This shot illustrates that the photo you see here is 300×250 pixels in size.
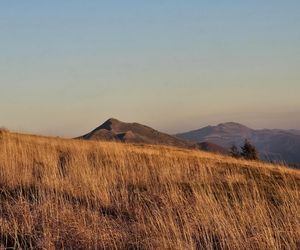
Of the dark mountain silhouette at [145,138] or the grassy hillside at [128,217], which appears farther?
the dark mountain silhouette at [145,138]

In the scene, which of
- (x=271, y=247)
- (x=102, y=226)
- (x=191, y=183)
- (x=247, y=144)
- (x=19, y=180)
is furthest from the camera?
(x=247, y=144)

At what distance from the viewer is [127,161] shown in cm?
1497

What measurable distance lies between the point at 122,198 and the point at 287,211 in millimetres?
2726

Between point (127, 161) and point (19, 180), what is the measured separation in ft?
14.1

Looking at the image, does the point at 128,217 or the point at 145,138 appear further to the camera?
the point at 145,138

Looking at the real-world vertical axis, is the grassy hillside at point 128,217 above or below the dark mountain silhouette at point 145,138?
below

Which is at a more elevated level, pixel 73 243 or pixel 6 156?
pixel 6 156

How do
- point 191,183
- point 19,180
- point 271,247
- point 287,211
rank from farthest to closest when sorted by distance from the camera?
1. point 191,183
2. point 19,180
3. point 287,211
4. point 271,247

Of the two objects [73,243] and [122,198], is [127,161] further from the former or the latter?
[73,243]

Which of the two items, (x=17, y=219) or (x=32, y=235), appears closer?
(x=32, y=235)

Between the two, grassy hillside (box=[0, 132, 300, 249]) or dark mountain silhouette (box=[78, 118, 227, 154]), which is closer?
grassy hillside (box=[0, 132, 300, 249])

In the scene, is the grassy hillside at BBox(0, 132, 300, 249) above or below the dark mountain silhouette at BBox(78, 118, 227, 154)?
below

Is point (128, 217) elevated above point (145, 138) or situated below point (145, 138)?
below

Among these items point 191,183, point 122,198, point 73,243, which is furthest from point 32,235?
point 191,183
